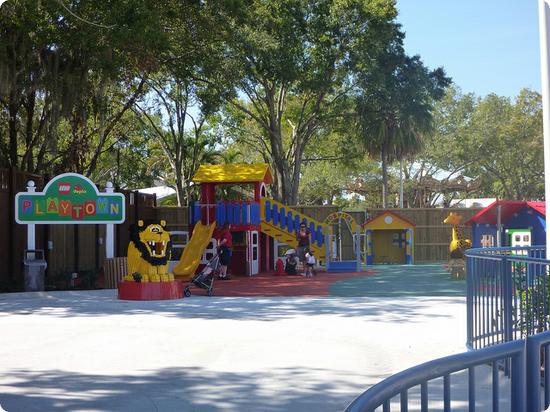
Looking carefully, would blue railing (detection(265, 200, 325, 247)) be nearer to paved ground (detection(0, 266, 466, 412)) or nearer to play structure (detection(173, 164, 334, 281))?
play structure (detection(173, 164, 334, 281))

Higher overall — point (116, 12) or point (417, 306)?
point (116, 12)

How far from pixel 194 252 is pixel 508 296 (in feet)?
50.7

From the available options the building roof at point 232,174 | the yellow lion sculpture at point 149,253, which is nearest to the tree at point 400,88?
the building roof at point 232,174

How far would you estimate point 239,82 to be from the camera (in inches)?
1128

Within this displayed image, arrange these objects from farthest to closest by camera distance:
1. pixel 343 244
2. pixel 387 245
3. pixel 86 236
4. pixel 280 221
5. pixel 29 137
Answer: pixel 343 244 < pixel 387 245 < pixel 280 221 < pixel 29 137 < pixel 86 236

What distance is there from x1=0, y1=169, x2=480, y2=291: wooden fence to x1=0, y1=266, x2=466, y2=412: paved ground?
12.1 ft

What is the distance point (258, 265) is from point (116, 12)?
435 inches

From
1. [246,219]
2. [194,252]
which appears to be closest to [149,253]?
[194,252]

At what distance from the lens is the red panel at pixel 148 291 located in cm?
1580

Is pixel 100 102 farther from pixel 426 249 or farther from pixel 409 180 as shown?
pixel 409 180

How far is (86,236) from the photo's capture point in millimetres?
23219

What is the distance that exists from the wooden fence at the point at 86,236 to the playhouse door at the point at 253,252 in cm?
460

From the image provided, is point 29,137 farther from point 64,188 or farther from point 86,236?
point 64,188

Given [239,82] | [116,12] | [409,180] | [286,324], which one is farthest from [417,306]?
[409,180]
